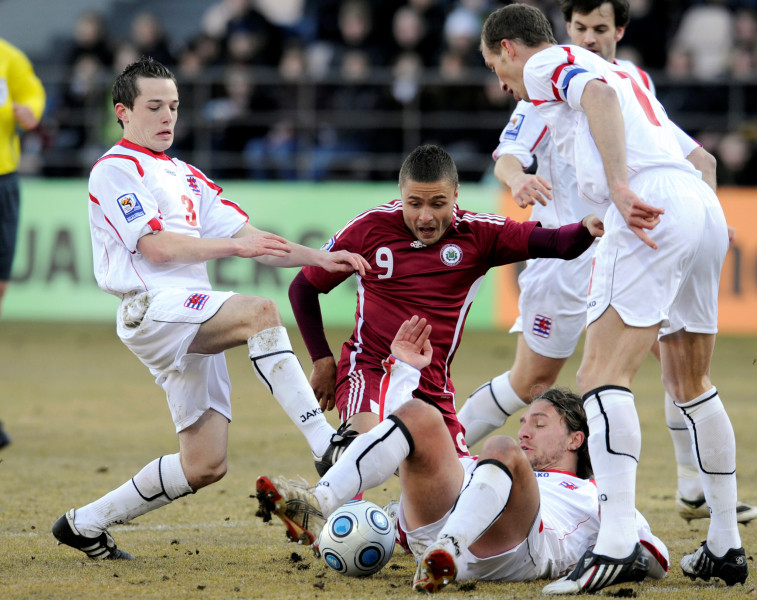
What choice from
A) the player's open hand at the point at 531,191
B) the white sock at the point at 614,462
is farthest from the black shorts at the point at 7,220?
the white sock at the point at 614,462

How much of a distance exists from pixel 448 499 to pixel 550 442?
0.72 m

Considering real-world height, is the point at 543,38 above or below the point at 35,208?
above

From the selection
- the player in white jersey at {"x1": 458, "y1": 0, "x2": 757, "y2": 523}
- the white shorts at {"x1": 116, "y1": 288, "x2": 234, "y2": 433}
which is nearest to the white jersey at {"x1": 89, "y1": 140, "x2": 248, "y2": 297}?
the white shorts at {"x1": 116, "y1": 288, "x2": 234, "y2": 433}

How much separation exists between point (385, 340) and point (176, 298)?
1.02 meters

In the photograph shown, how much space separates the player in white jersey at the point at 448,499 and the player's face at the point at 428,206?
0.57m

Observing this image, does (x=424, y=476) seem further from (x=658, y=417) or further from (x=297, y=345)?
(x=297, y=345)

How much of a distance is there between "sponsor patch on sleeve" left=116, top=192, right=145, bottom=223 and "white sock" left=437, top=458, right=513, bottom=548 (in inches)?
68.5

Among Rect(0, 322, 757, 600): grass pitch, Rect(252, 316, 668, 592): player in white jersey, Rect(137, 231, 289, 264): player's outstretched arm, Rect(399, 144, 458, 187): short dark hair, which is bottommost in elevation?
Rect(0, 322, 757, 600): grass pitch

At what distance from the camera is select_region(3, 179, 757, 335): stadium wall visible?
13.3 meters

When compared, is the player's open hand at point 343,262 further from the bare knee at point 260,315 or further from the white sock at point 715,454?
the white sock at point 715,454

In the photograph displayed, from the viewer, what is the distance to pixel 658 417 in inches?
351

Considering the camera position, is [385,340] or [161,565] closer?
[161,565]

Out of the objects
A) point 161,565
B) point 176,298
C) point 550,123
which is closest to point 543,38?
point 550,123

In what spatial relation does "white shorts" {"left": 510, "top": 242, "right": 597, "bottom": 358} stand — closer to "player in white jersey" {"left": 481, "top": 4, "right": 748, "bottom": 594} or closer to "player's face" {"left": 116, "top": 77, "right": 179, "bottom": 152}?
"player in white jersey" {"left": 481, "top": 4, "right": 748, "bottom": 594}
